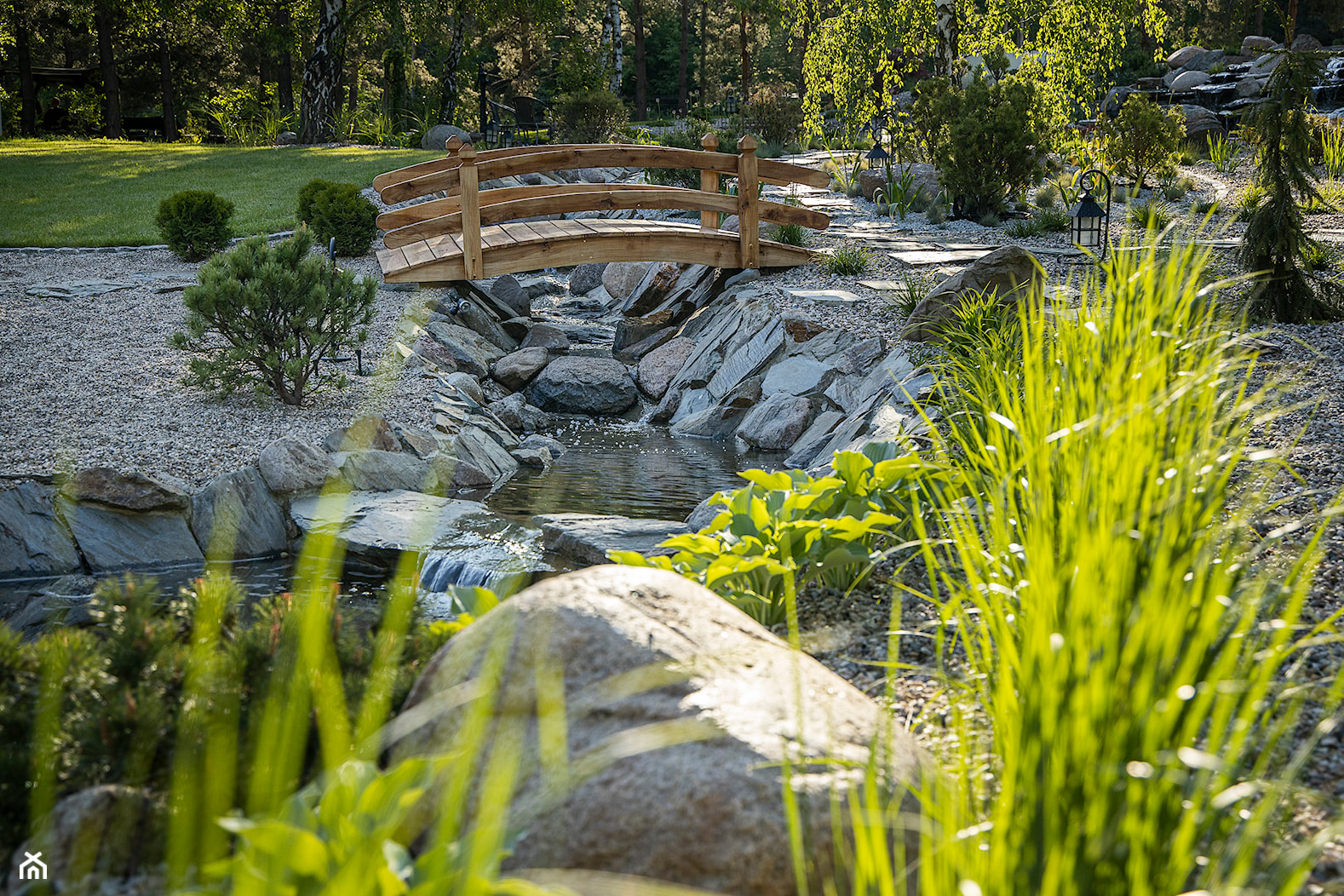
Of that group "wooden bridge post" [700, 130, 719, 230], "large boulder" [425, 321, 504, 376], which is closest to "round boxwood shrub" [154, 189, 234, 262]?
"large boulder" [425, 321, 504, 376]

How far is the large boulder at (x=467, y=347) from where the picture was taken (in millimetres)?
7516

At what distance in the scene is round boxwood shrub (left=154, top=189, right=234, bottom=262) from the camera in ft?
30.1

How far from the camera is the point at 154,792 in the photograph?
70.1 inches

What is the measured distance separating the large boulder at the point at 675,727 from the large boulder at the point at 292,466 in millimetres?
3132

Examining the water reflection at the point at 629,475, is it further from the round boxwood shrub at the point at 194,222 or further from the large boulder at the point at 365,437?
the round boxwood shrub at the point at 194,222

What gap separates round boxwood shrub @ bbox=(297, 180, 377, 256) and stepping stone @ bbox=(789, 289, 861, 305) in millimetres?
4043

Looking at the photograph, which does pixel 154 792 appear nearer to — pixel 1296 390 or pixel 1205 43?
pixel 1296 390

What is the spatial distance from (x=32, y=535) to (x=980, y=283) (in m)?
4.90

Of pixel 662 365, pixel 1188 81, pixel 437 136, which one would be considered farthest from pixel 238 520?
pixel 1188 81

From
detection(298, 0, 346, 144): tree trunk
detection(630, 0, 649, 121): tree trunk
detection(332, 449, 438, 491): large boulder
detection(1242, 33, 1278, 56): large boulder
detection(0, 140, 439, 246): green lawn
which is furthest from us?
detection(630, 0, 649, 121): tree trunk

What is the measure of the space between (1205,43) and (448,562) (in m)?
33.5

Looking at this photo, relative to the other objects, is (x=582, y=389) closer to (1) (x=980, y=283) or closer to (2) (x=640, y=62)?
(1) (x=980, y=283)

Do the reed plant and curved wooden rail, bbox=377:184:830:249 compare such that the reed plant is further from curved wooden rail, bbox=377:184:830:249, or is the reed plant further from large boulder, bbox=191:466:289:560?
curved wooden rail, bbox=377:184:830:249

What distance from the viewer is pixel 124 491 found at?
452cm
